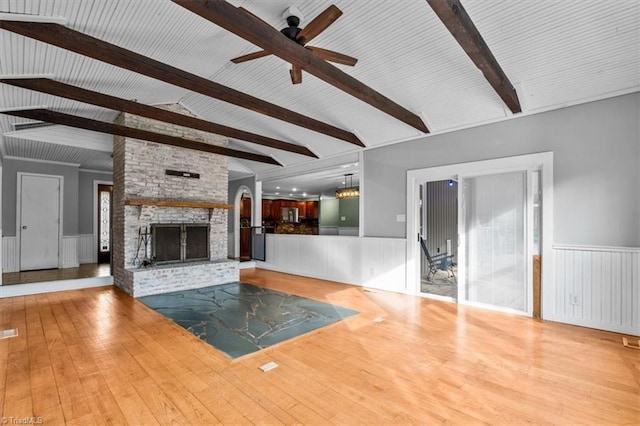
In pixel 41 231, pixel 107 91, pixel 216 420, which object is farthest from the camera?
pixel 41 231

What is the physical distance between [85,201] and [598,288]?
1081 centimetres

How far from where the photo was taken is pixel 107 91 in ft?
15.3

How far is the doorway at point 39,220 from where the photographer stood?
6973mm

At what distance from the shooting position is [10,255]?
680 cm

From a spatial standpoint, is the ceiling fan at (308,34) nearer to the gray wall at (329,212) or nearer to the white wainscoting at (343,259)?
the white wainscoting at (343,259)

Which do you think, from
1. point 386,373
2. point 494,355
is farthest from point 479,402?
point 494,355

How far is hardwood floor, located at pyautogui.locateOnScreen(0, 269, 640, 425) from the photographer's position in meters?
2.01

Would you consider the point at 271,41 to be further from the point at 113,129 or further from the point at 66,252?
the point at 66,252

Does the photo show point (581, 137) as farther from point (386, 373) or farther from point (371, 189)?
point (386, 373)

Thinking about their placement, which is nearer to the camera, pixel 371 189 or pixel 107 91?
pixel 107 91

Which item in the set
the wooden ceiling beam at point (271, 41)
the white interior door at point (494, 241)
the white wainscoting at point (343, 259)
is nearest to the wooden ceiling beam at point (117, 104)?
the white wainscoting at point (343, 259)

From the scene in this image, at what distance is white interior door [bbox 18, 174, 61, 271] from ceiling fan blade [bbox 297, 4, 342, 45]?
779 cm

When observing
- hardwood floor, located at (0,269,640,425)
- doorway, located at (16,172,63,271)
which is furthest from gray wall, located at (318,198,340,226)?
hardwood floor, located at (0,269,640,425)

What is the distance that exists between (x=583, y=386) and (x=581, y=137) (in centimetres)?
287
